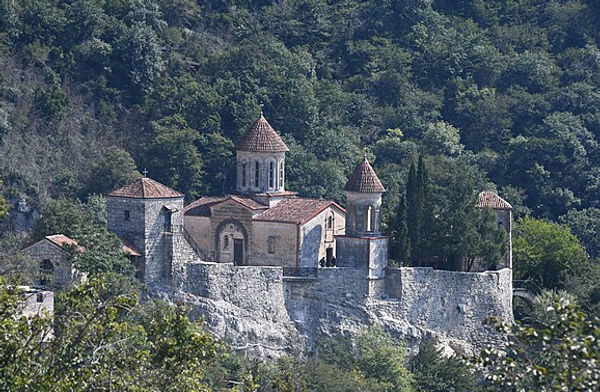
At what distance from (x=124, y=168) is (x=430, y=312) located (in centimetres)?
1542

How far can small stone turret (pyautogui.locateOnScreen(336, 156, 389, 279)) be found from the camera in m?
55.3

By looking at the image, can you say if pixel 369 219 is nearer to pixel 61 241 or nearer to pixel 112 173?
pixel 61 241

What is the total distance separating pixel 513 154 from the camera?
78750mm

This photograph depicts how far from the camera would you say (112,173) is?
220ft

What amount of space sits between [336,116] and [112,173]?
50.1ft

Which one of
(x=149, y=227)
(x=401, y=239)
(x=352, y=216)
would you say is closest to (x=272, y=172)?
(x=352, y=216)

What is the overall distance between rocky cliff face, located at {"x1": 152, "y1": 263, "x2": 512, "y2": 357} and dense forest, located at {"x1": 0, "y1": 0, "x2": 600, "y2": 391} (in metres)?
1.02

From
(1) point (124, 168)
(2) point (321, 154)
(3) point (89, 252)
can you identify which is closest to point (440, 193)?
(2) point (321, 154)

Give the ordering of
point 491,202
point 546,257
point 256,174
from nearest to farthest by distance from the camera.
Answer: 1. point 256,174
2. point 491,202
3. point 546,257

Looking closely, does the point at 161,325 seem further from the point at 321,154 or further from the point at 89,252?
the point at 321,154

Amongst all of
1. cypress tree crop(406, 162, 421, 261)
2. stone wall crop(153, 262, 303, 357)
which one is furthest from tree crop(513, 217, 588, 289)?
Answer: stone wall crop(153, 262, 303, 357)

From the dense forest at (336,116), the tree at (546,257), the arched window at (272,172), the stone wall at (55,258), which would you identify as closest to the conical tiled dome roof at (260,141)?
the arched window at (272,172)

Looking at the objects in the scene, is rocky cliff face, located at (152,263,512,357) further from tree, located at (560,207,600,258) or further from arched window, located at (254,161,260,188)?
tree, located at (560,207,600,258)

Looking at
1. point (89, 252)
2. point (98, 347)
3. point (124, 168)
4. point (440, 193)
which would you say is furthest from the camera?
point (440, 193)
